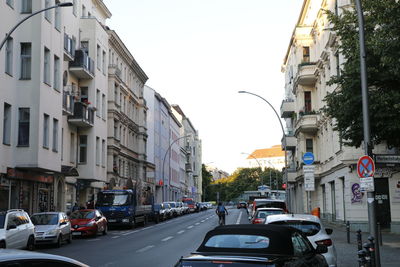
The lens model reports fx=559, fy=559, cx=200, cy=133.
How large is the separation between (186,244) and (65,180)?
17.8 meters

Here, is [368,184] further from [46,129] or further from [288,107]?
[288,107]

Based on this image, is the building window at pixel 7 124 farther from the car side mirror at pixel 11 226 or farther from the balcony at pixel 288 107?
the balcony at pixel 288 107

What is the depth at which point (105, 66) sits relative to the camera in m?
46.8

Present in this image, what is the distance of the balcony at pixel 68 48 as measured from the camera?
37719 millimetres

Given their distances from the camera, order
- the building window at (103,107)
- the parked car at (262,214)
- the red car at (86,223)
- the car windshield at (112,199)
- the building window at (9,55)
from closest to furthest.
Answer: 1. the parked car at (262,214)
2. the red car at (86,223)
3. the building window at (9,55)
4. the car windshield at (112,199)
5. the building window at (103,107)

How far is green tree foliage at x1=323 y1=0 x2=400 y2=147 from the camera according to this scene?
53.3ft

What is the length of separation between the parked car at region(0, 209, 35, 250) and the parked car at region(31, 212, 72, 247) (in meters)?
1.99

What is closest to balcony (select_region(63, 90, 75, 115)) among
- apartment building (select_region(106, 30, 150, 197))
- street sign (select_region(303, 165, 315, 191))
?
apartment building (select_region(106, 30, 150, 197))

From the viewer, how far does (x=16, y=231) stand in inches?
728

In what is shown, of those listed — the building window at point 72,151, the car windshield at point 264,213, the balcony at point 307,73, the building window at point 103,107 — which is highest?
the balcony at point 307,73

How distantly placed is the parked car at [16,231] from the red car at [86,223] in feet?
24.6

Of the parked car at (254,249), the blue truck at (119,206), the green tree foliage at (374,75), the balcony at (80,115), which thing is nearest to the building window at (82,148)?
the balcony at (80,115)

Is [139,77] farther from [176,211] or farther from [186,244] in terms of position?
[186,244]

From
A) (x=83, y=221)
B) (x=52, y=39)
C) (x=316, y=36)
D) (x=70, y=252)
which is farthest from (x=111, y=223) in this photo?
(x=316, y=36)
